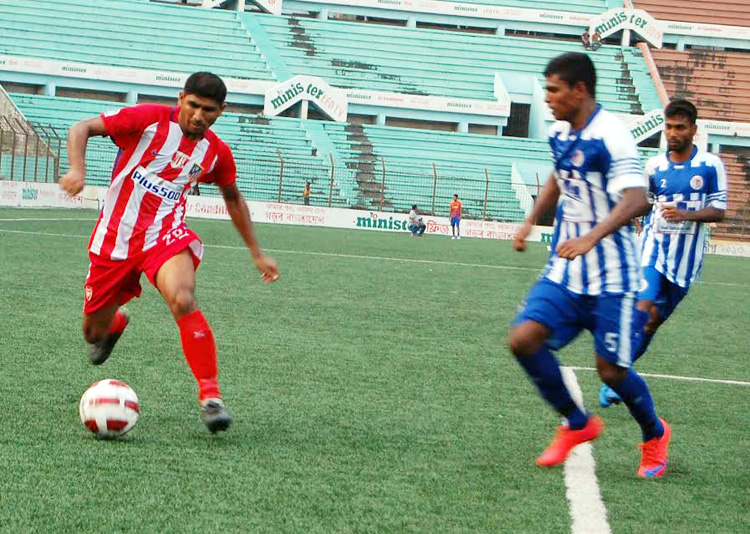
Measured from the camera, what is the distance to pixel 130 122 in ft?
17.6

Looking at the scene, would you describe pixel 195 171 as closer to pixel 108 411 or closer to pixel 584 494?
pixel 108 411

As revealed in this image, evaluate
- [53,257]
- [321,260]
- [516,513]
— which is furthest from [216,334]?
[321,260]

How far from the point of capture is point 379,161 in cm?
4138

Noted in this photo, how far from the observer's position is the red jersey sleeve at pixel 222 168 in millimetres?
5645

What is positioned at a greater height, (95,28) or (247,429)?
(95,28)

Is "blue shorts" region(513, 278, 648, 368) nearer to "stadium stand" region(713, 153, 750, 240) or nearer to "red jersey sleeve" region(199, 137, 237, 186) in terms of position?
"red jersey sleeve" region(199, 137, 237, 186)

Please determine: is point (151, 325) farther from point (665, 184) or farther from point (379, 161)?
point (379, 161)

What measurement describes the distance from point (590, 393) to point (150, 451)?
3430 mm

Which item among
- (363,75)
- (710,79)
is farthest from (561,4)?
(363,75)

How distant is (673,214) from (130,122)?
126 inches

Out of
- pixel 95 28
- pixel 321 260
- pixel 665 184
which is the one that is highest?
pixel 95 28

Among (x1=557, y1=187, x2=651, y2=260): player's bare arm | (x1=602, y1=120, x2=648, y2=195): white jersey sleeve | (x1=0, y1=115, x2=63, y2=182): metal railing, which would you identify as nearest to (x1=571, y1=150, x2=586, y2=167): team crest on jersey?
(x1=602, y1=120, x2=648, y2=195): white jersey sleeve

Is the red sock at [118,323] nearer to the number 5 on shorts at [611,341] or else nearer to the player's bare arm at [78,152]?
the player's bare arm at [78,152]

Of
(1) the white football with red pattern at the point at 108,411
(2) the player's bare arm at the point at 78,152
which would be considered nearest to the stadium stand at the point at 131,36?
(2) the player's bare arm at the point at 78,152
